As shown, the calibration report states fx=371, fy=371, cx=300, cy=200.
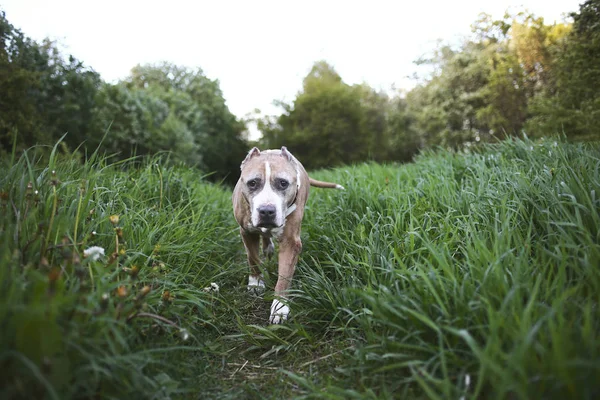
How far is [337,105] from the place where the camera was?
25.7m

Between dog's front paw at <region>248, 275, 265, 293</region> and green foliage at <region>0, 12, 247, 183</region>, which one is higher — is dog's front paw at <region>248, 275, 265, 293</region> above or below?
below

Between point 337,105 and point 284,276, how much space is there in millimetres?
24047

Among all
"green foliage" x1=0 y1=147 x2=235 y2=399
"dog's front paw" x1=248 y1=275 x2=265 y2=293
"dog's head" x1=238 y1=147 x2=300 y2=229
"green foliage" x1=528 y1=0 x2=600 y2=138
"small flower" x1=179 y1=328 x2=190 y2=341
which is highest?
"green foliage" x1=528 y1=0 x2=600 y2=138

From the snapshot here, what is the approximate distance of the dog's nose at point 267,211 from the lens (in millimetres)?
2783

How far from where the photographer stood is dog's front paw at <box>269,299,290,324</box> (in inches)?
102

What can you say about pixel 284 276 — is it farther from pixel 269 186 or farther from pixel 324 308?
pixel 269 186

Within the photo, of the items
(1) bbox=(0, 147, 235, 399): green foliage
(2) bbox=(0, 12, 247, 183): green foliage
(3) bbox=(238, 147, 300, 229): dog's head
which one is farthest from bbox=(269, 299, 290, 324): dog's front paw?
(2) bbox=(0, 12, 247, 183): green foliage

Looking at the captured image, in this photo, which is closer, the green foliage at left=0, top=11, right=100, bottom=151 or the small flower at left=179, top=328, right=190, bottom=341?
the small flower at left=179, top=328, right=190, bottom=341

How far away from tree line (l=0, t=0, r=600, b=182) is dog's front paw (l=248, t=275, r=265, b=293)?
174cm

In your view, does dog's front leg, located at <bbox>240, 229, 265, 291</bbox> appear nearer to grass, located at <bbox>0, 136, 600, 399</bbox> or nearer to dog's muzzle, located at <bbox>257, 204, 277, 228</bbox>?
grass, located at <bbox>0, 136, 600, 399</bbox>

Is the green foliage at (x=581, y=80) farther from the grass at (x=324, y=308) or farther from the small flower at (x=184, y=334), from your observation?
the small flower at (x=184, y=334)

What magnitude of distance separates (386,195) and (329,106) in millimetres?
22948

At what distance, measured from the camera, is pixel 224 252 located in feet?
13.2

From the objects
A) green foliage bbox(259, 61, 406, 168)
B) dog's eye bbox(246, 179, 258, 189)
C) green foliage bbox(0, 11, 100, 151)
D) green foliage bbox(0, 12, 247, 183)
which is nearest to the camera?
dog's eye bbox(246, 179, 258, 189)
